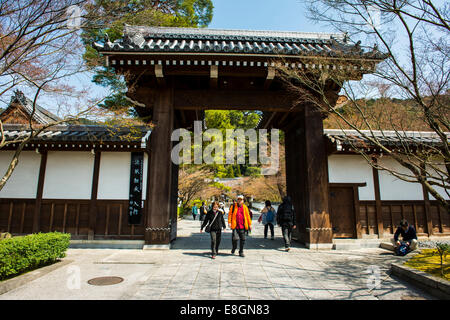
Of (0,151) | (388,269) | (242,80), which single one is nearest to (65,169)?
(0,151)

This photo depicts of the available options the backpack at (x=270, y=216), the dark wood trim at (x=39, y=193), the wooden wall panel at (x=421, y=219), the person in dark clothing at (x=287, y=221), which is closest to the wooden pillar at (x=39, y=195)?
the dark wood trim at (x=39, y=193)

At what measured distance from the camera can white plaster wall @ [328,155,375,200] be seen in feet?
32.5

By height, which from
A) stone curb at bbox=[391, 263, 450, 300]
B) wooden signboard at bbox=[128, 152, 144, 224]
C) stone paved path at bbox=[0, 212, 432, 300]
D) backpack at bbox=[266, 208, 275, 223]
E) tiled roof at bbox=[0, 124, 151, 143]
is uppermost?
tiled roof at bbox=[0, 124, 151, 143]

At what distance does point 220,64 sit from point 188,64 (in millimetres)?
1125

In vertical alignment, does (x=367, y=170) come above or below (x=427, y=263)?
above

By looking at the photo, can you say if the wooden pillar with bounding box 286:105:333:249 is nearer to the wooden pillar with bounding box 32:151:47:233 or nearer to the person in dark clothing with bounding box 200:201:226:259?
the person in dark clothing with bounding box 200:201:226:259

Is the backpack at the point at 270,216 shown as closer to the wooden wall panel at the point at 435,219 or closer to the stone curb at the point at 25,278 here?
the wooden wall panel at the point at 435,219

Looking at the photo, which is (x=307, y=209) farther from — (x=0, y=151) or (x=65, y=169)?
(x=0, y=151)

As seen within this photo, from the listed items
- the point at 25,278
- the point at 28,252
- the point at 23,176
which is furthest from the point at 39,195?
the point at 25,278

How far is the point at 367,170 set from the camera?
1009 cm

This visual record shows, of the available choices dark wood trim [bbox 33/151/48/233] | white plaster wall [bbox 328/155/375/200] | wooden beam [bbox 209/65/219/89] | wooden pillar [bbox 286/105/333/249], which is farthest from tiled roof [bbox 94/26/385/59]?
Result: dark wood trim [bbox 33/151/48/233]

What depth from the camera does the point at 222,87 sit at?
10516 millimetres

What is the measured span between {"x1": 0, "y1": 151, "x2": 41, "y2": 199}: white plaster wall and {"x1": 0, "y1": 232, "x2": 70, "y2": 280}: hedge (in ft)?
13.1

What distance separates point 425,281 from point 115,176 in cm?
957
